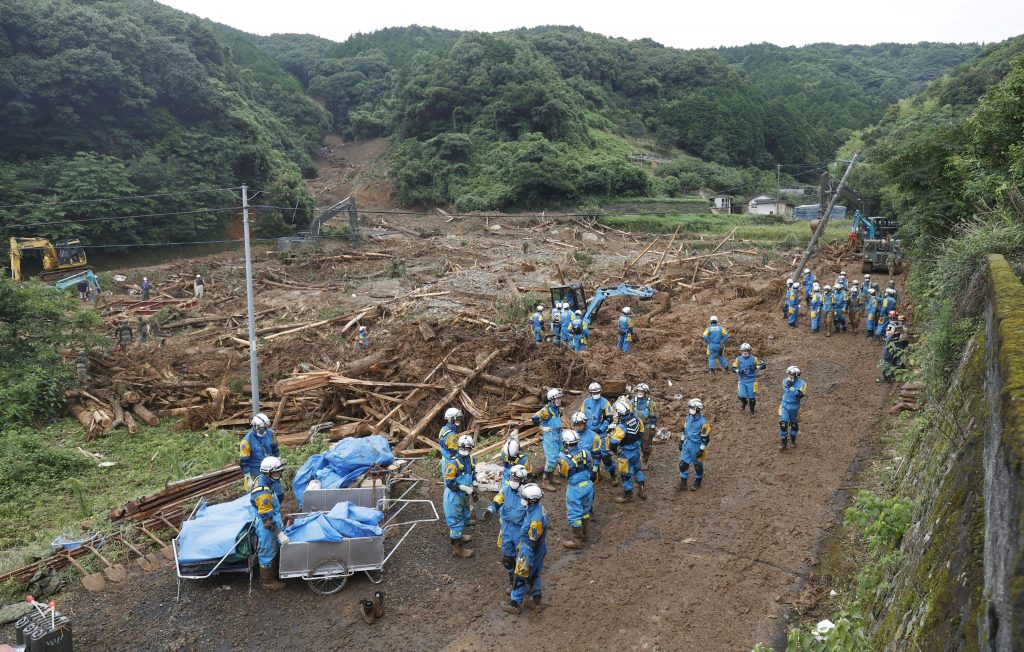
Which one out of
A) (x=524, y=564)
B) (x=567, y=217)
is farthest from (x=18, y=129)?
(x=524, y=564)

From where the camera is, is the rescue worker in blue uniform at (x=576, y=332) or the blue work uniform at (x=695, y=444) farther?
the rescue worker in blue uniform at (x=576, y=332)

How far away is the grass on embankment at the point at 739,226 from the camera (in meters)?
42.0

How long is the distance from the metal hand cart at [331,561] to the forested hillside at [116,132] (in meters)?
37.3

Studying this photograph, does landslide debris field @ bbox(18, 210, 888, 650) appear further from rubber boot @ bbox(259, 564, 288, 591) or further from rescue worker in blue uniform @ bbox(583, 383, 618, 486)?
rescue worker in blue uniform @ bbox(583, 383, 618, 486)

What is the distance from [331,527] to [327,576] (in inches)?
25.4

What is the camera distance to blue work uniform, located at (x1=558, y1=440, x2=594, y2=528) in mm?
8992

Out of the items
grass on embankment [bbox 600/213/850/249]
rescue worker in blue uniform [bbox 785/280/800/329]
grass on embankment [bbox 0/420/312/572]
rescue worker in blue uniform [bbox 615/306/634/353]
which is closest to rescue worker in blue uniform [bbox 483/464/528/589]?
grass on embankment [bbox 0/420/312/572]

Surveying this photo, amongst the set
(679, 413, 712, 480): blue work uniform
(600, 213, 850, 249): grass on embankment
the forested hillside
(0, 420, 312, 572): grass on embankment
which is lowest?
(0, 420, 312, 572): grass on embankment

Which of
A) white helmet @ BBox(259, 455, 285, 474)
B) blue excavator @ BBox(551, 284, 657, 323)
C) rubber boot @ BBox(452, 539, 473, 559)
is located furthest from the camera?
blue excavator @ BBox(551, 284, 657, 323)

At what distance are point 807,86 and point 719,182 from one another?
41618mm

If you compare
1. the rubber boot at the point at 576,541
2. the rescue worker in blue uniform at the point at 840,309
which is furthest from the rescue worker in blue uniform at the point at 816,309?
the rubber boot at the point at 576,541

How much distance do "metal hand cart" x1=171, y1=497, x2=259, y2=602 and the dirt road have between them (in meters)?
0.23

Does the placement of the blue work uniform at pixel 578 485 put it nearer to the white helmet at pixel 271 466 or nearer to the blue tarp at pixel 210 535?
the white helmet at pixel 271 466

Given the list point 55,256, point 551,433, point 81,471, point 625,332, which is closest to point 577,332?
point 625,332
